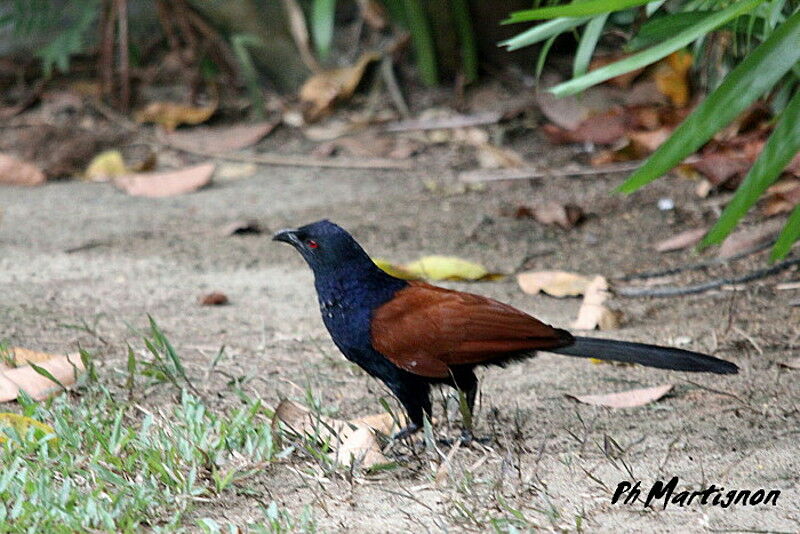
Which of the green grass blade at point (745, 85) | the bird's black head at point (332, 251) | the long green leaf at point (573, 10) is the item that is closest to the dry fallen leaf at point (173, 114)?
the bird's black head at point (332, 251)

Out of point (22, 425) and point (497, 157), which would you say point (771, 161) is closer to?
point (22, 425)

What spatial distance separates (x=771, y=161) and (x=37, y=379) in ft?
6.68

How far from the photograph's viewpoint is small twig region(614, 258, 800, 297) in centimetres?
397

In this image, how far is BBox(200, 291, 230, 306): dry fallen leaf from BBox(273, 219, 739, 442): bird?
119 centimetres

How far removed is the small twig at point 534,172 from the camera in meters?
5.51

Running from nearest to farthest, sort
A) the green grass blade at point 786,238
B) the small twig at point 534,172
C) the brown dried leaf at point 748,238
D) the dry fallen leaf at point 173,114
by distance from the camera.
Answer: the green grass blade at point 786,238 → the brown dried leaf at point 748,238 → the small twig at point 534,172 → the dry fallen leaf at point 173,114

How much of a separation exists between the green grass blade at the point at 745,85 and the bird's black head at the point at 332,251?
903 millimetres

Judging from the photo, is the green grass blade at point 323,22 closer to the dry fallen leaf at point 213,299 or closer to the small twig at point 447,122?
the small twig at point 447,122

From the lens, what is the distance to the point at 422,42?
21.0 ft

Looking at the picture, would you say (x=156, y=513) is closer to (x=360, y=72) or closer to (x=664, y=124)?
(x=664, y=124)

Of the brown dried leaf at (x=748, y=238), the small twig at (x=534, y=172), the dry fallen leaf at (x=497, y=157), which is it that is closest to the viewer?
the brown dried leaf at (x=748, y=238)

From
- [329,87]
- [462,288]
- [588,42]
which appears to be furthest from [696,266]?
[329,87]

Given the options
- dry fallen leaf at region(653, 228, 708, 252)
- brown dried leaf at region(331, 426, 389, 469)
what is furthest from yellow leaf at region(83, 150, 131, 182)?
brown dried leaf at region(331, 426, 389, 469)

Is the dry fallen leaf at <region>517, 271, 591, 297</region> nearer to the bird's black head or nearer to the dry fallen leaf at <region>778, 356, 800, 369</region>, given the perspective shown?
the dry fallen leaf at <region>778, 356, 800, 369</region>
